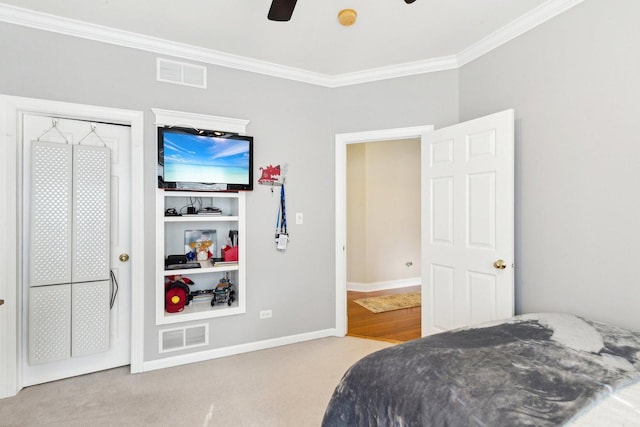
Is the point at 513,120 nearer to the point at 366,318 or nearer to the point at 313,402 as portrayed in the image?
the point at 313,402

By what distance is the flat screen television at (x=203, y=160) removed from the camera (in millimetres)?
2576

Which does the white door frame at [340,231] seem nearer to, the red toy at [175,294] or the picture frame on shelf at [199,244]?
the picture frame on shelf at [199,244]

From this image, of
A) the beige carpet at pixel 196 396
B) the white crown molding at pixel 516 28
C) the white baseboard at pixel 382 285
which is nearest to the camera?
the beige carpet at pixel 196 396

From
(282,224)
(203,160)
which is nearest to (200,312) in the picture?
(282,224)

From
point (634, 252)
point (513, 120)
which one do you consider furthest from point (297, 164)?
point (634, 252)

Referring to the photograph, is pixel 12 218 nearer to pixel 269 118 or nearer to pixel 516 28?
pixel 269 118

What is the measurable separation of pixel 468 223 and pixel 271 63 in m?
2.37

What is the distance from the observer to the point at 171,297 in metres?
2.68

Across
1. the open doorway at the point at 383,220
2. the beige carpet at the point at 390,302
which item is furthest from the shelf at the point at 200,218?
the open doorway at the point at 383,220

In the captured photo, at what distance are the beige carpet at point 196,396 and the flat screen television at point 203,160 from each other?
1570 millimetres

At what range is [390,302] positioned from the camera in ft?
14.9

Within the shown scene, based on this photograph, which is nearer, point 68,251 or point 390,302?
point 68,251

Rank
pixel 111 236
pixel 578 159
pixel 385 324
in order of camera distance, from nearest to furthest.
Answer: pixel 578 159 < pixel 111 236 < pixel 385 324

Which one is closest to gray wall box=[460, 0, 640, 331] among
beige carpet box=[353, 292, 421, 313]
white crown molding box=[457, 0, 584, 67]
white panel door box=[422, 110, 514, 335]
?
white crown molding box=[457, 0, 584, 67]
